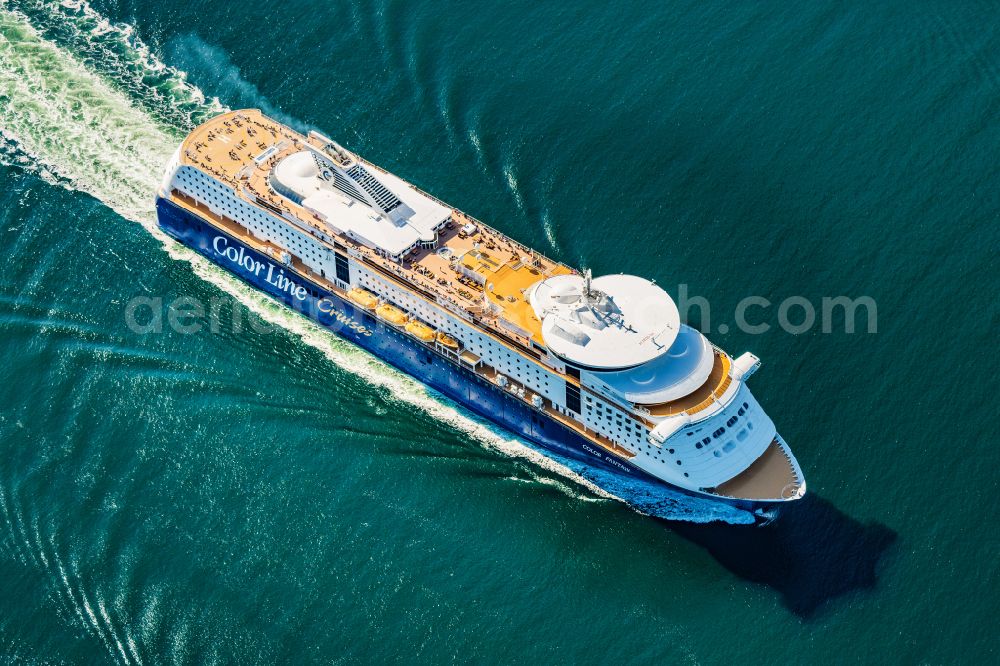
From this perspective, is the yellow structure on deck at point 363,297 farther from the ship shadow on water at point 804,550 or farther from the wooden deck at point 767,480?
the wooden deck at point 767,480

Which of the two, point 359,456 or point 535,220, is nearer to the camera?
point 359,456

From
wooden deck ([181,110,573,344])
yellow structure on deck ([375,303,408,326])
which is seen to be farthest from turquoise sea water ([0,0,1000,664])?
wooden deck ([181,110,573,344])

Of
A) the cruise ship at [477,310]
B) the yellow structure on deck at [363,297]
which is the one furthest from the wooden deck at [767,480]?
the yellow structure on deck at [363,297]

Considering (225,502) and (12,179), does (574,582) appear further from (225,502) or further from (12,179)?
(12,179)

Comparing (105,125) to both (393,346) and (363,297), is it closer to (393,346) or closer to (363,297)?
(363,297)

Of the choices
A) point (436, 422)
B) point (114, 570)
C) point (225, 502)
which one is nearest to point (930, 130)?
point (436, 422)

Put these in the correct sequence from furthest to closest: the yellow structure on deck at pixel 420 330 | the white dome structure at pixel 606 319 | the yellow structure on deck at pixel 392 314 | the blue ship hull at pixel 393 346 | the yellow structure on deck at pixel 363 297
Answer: the yellow structure on deck at pixel 363 297 < the yellow structure on deck at pixel 392 314 < the yellow structure on deck at pixel 420 330 < the blue ship hull at pixel 393 346 < the white dome structure at pixel 606 319
